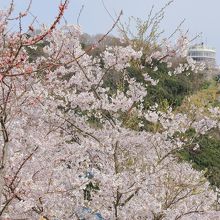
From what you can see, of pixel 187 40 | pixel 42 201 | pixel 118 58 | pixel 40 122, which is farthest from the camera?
pixel 187 40

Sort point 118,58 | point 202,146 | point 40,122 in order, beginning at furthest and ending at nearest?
point 202,146 < point 118,58 < point 40,122

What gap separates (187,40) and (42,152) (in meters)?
3.59

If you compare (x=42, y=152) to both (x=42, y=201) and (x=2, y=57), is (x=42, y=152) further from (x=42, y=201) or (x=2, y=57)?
(x=2, y=57)

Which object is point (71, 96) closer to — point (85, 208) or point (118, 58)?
point (118, 58)

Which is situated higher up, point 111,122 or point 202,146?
point 202,146

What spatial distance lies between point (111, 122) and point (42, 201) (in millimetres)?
1794

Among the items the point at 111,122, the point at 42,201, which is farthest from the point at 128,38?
the point at 42,201

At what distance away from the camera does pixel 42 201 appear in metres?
5.95

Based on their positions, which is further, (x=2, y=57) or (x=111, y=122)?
(x=111, y=122)

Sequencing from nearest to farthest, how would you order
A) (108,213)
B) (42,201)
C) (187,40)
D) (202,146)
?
(42,201) → (108,213) → (187,40) → (202,146)

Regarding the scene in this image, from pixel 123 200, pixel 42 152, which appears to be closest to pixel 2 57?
pixel 42 152

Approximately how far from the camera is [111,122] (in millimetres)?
7090

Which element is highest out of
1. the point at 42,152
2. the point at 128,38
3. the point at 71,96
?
the point at 128,38

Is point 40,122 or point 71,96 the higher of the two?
point 71,96
